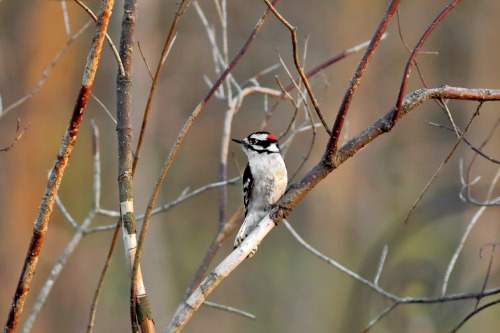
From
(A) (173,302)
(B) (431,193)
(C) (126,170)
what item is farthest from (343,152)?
(B) (431,193)

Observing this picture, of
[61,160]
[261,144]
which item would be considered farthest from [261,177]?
[61,160]

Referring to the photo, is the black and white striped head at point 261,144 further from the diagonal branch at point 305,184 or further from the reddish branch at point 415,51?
the reddish branch at point 415,51

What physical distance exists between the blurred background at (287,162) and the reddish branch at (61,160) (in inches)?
288

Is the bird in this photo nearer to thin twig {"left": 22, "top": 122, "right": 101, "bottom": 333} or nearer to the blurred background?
thin twig {"left": 22, "top": 122, "right": 101, "bottom": 333}

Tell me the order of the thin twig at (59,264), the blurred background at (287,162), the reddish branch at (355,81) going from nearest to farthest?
1. the reddish branch at (355,81)
2. the thin twig at (59,264)
3. the blurred background at (287,162)

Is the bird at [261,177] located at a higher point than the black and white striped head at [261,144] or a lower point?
lower

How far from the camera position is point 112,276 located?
12.6m

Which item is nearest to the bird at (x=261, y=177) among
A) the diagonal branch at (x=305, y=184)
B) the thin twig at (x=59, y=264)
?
the thin twig at (x=59, y=264)

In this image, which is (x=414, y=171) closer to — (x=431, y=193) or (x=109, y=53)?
(x=431, y=193)

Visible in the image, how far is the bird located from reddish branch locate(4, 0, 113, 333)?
2007mm

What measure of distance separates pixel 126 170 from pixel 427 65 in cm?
1048

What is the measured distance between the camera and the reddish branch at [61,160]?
6.55ft

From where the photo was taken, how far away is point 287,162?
12.1 m

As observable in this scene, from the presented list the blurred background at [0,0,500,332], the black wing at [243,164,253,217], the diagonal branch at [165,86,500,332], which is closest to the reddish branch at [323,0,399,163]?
the diagonal branch at [165,86,500,332]
